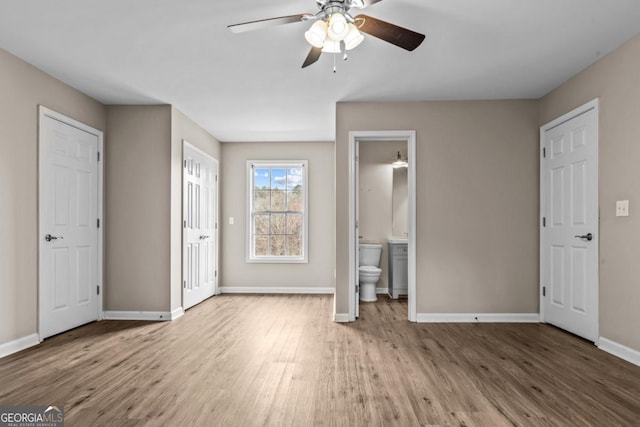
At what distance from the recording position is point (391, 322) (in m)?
4.44

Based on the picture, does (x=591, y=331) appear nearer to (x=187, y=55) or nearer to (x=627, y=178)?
(x=627, y=178)

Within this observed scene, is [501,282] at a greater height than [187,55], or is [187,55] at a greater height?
[187,55]

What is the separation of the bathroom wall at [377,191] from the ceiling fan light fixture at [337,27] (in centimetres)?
408

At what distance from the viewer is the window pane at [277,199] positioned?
6699 mm

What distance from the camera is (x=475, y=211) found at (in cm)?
451

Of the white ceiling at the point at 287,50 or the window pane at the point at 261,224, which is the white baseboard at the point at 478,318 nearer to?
the white ceiling at the point at 287,50

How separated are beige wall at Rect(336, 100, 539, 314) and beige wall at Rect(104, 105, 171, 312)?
2.05 m

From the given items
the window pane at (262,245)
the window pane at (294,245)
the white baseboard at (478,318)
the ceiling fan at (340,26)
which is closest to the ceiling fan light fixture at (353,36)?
the ceiling fan at (340,26)

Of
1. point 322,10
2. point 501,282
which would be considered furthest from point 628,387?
point 322,10

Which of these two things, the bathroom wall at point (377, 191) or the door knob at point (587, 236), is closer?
the door knob at point (587, 236)

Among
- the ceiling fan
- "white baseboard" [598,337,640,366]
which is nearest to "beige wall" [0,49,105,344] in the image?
the ceiling fan

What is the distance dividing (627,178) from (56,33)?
450 centimetres

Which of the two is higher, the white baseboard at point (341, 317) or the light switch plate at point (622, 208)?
the light switch plate at point (622, 208)

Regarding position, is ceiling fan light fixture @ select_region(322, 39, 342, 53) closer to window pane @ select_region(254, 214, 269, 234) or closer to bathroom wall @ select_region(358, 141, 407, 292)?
bathroom wall @ select_region(358, 141, 407, 292)
